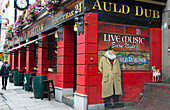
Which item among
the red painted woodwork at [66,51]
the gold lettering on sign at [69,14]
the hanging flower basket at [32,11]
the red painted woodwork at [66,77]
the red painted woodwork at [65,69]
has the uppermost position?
the hanging flower basket at [32,11]

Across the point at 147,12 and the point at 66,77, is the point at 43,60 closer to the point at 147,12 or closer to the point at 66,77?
the point at 66,77

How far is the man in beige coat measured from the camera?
7688mm

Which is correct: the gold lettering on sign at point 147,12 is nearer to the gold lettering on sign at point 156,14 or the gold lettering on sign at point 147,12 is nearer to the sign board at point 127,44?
the gold lettering on sign at point 156,14

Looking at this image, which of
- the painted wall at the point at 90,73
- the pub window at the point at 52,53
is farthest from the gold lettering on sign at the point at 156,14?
the pub window at the point at 52,53

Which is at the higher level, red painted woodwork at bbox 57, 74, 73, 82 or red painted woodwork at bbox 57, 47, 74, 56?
red painted woodwork at bbox 57, 47, 74, 56

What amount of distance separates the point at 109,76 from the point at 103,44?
4.20 feet

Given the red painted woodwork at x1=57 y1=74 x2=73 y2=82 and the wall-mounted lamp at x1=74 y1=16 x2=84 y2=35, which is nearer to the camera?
the wall-mounted lamp at x1=74 y1=16 x2=84 y2=35

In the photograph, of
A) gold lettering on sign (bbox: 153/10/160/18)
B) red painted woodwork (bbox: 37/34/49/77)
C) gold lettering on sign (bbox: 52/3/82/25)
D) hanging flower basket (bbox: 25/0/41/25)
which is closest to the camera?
gold lettering on sign (bbox: 52/3/82/25)

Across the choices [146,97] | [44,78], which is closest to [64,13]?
[44,78]

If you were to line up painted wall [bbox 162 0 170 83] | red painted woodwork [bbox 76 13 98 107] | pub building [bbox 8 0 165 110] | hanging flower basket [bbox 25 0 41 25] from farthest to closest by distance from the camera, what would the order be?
hanging flower basket [bbox 25 0 41 25]
painted wall [bbox 162 0 170 83]
pub building [bbox 8 0 165 110]
red painted woodwork [bbox 76 13 98 107]

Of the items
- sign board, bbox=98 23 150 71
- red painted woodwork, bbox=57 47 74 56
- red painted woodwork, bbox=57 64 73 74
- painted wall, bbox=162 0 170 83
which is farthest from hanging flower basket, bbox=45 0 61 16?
painted wall, bbox=162 0 170 83

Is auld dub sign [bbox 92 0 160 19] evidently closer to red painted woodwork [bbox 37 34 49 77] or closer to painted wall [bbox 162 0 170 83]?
painted wall [bbox 162 0 170 83]

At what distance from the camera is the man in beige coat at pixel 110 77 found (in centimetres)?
769

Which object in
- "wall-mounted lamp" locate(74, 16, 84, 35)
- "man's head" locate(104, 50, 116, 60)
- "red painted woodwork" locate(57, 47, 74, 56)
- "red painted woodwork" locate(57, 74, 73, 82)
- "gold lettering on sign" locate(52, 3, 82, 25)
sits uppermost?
"gold lettering on sign" locate(52, 3, 82, 25)
